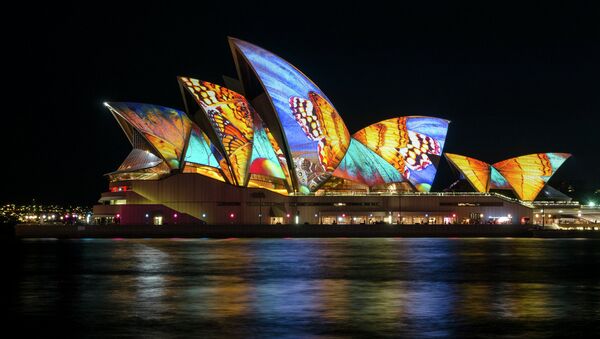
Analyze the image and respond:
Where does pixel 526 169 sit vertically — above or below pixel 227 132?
below

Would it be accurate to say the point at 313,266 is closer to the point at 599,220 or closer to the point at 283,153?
the point at 283,153

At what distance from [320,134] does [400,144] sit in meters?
11.0

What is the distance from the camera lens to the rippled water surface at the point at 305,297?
16.9 metres

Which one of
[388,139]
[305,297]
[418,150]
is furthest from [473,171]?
[305,297]

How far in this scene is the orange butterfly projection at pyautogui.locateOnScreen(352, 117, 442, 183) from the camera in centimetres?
7788

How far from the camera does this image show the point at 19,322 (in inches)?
695

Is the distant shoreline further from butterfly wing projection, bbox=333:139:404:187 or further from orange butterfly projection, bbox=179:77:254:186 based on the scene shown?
butterfly wing projection, bbox=333:139:404:187

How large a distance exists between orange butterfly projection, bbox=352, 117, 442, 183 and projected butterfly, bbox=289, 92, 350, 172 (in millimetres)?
3415

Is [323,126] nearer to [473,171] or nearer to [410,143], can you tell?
[410,143]

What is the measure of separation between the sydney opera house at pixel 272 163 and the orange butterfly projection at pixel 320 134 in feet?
0.31

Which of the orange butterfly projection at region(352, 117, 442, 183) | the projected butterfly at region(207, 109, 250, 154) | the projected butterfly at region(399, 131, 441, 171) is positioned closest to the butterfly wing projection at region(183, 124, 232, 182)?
the projected butterfly at region(207, 109, 250, 154)

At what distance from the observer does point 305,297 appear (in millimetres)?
21750

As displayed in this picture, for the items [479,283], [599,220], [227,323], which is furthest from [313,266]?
[599,220]

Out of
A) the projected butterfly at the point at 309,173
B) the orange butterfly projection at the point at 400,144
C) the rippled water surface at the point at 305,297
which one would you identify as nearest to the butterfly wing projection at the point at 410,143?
the orange butterfly projection at the point at 400,144
